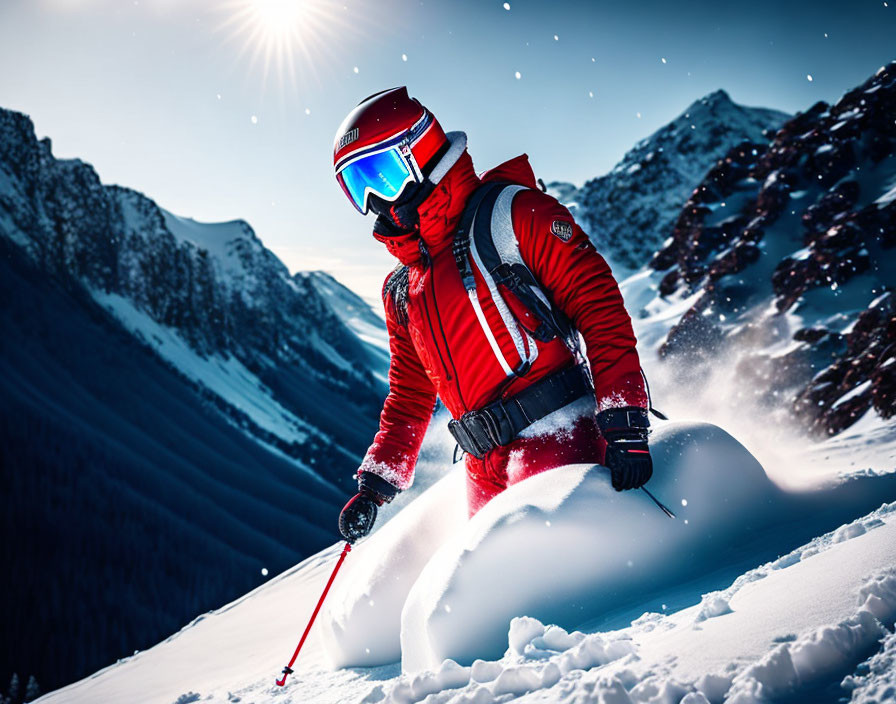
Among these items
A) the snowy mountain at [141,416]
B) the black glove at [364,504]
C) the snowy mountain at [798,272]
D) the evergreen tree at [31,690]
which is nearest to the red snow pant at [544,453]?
the black glove at [364,504]

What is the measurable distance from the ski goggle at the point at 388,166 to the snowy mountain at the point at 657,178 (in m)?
77.1

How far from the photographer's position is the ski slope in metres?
1.17

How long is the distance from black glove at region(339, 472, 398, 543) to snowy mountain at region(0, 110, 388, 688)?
7085cm

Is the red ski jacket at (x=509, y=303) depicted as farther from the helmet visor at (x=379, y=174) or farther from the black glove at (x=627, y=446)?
the helmet visor at (x=379, y=174)

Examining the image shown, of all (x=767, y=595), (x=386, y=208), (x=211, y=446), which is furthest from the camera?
(x=211, y=446)

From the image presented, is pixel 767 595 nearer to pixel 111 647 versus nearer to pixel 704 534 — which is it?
pixel 704 534

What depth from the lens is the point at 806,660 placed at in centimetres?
110

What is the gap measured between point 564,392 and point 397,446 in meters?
1.12

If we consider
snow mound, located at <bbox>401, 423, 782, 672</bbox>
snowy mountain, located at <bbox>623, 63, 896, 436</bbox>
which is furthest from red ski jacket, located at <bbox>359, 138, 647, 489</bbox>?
snowy mountain, located at <bbox>623, 63, 896, 436</bbox>

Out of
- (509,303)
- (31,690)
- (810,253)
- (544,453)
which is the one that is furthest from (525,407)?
(31,690)

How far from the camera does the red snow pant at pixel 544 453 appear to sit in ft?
8.10

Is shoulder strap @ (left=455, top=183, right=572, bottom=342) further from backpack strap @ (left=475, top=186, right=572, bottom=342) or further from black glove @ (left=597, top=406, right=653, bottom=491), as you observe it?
black glove @ (left=597, top=406, right=653, bottom=491)

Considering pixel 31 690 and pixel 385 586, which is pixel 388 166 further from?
pixel 31 690

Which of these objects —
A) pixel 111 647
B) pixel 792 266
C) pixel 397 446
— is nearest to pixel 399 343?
pixel 397 446
